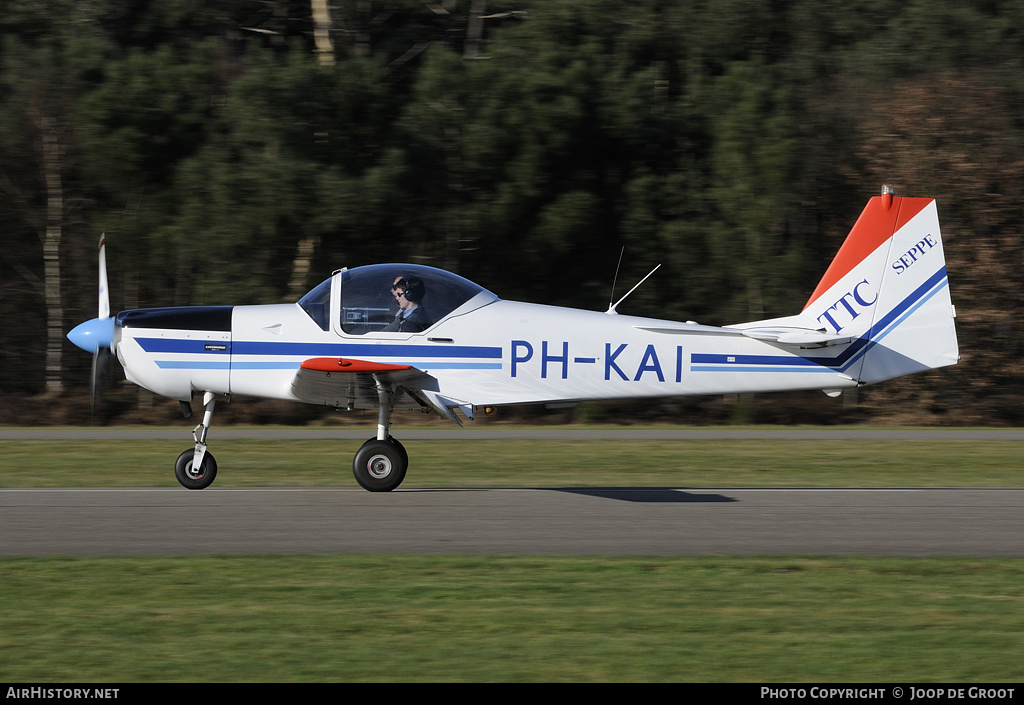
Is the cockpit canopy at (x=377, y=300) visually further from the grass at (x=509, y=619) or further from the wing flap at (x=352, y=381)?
the grass at (x=509, y=619)

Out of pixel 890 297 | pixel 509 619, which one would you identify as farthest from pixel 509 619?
pixel 890 297

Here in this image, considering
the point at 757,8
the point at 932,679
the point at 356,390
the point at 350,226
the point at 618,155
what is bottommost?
the point at 932,679

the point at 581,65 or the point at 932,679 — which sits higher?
the point at 581,65

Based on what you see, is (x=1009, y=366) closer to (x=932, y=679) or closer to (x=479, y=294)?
(x=479, y=294)

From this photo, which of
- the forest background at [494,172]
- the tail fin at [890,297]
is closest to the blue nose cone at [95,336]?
the tail fin at [890,297]

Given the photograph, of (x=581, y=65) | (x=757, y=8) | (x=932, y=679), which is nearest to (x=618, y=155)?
(x=581, y=65)

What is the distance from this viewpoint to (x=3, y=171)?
74.1 feet

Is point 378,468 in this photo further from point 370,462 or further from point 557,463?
point 557,463

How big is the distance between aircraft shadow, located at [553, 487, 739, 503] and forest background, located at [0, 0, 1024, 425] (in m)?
10.1

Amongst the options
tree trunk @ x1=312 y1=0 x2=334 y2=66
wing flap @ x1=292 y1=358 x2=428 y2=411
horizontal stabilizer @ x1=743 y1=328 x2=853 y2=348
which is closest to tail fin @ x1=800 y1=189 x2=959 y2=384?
horizontal stabilizer @ x1=743 y1=328 x2=853 y2=348

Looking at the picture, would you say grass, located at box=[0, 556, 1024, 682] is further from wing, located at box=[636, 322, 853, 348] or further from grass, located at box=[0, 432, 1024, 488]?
grass, located at box=[0, 432, 1024, 488]

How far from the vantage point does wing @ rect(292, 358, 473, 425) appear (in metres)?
10.3

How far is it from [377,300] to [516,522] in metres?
2.73
